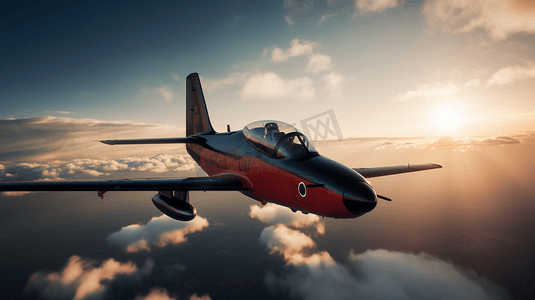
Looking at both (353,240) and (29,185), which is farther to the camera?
(353,240)

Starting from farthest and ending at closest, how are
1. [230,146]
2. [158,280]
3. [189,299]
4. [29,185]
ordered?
[158,280]
[189,299]
[230,146]
[29,185]

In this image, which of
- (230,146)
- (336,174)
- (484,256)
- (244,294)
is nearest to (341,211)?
(336,174)

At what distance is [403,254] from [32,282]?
287m

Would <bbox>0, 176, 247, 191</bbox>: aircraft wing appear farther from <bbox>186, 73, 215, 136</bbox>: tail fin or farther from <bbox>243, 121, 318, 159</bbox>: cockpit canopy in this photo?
<bbox>186, 73, 215, 136</bbox>: tail fin

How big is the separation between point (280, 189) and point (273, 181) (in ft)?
1.37

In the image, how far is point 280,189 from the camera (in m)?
7.25

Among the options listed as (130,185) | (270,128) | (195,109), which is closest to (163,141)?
(195,109)

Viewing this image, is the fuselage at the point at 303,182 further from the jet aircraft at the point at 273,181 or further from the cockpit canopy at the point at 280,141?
the cockpit canopy at the point at 280,141

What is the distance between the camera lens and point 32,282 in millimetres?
137250

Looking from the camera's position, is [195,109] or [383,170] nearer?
[383,170]

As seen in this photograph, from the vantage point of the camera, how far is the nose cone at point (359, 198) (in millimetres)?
5109

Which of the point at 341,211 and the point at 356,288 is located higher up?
the point at 341,211

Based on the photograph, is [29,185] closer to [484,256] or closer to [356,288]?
[356,288]

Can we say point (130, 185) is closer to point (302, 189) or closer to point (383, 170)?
point (302, 189)
